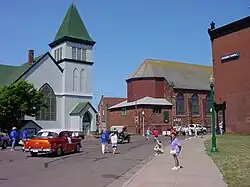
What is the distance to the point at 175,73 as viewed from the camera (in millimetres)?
83062

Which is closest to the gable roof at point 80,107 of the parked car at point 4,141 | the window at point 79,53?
the window at point 79,53

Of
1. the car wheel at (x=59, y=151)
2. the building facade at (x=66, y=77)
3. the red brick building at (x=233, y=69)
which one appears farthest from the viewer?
the building facade at (x=66, y=77)

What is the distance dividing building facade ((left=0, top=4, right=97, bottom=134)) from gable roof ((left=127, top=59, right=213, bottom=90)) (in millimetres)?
12568

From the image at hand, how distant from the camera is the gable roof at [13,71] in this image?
63.6m

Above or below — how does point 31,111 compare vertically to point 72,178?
above

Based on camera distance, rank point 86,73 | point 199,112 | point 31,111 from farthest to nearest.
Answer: point 199,112 → point 86,73 → point 31,111

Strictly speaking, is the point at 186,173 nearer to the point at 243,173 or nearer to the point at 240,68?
the point at 243,173

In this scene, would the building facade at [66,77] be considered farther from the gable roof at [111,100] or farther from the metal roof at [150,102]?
the gable roof at [111,100]

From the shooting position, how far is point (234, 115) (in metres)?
49.9

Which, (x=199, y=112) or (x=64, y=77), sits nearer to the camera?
(x=64, y=77)

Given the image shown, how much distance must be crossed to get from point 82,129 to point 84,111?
3081 mm

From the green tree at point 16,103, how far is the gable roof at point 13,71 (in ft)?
58.4

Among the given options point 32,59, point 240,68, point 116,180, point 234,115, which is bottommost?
point 116,180

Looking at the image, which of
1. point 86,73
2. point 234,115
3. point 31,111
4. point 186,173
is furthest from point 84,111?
point 186,173
